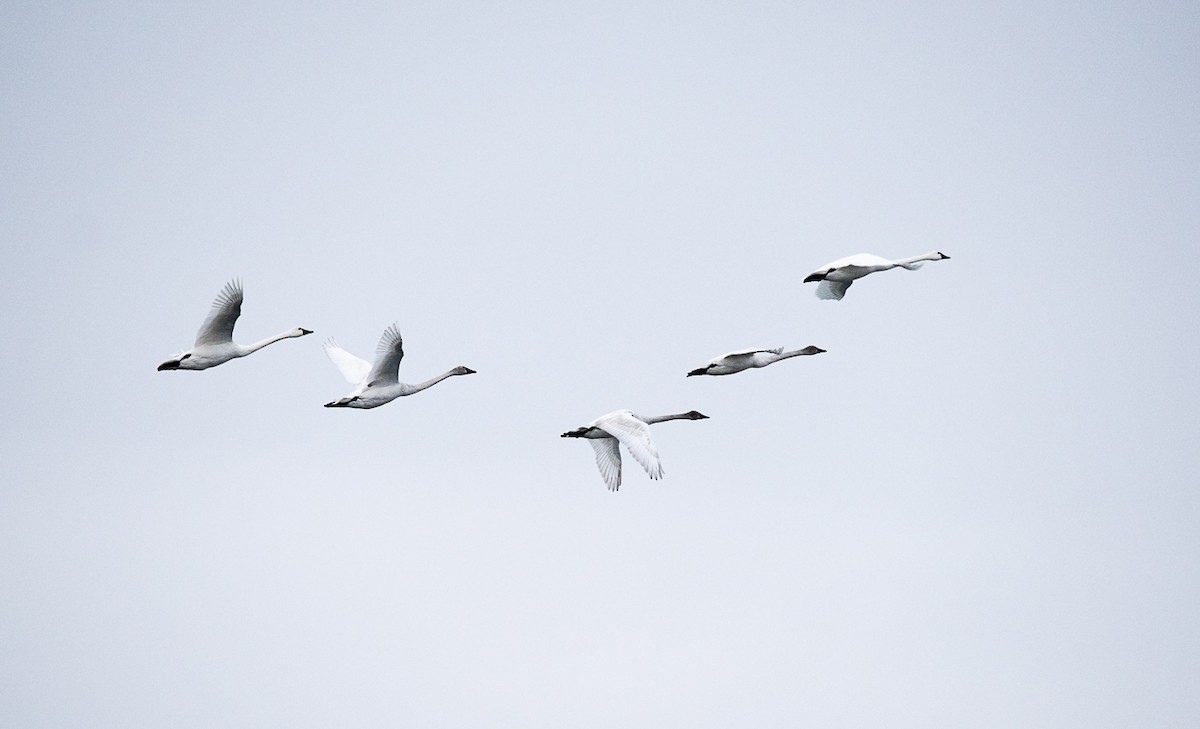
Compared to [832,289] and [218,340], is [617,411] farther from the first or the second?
[218,340]

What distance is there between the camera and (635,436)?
147ft

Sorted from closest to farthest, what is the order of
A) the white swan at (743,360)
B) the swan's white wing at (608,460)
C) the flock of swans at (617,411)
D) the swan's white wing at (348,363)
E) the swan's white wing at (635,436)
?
the swan's white wing at (635,436), the flock of swans at (617,411), the white swan at (743,360), the swan's white wing at (608,460), the swan's white wing at (348,363)

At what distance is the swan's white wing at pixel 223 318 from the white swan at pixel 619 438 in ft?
30.8

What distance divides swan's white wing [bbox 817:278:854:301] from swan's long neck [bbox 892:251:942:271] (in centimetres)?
162

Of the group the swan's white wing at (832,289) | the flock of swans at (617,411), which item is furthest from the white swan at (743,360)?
the swan's white wing at (832,289)

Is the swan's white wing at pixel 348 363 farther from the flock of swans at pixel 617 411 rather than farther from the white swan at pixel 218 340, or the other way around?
the white swan at pixel 218 340

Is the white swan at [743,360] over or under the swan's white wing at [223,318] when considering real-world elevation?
under

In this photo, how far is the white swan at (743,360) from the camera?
47.1 metres

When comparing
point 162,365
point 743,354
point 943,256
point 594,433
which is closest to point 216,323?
point 162,365

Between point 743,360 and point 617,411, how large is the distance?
3977 mm

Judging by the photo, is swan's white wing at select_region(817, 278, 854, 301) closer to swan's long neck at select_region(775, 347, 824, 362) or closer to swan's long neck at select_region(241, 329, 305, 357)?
swan's long neck at select_region(775, 347, 824, 362)

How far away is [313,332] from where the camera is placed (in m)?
51.1

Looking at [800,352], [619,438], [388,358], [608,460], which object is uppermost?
[388,358]

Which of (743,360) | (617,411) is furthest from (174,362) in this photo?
(743,360)
